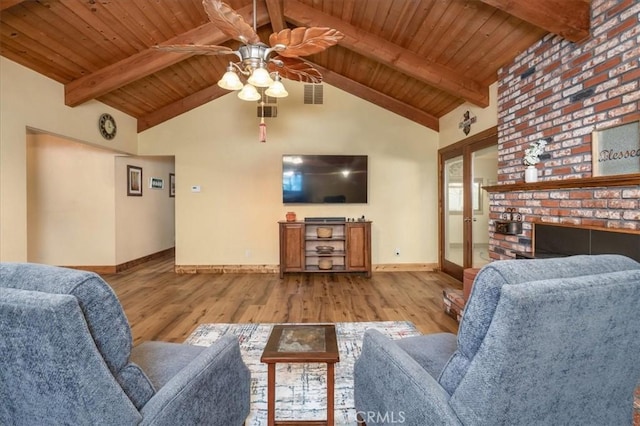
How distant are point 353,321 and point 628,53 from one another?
300 centimetres

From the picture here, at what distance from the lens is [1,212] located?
3.02 metres

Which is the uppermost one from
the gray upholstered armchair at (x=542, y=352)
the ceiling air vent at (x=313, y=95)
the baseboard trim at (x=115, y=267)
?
the ceiling air vent at (x=313, y=95)

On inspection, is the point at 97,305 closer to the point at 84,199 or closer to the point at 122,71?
the point at 122,71

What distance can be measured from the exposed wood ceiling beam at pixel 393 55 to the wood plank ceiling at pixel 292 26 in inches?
0.5

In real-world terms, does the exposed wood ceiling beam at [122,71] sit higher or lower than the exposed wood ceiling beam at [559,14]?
higher

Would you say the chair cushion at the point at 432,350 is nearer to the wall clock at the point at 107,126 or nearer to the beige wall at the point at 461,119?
the beige wall at the point at 461,119

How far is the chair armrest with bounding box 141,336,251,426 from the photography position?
964 millimetres

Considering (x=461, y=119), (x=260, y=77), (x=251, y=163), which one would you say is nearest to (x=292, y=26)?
(x=251, y=163)

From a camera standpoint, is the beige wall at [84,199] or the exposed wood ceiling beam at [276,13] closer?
the exposed wood ceiling beam at [276,13]

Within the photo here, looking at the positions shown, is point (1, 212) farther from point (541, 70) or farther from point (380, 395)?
point (541, 70)

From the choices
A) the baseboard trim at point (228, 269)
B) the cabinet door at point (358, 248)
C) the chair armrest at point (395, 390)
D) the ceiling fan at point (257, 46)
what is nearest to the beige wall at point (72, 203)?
the baseboard trim at point (228, 269)

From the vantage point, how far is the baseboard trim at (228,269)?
5234mm

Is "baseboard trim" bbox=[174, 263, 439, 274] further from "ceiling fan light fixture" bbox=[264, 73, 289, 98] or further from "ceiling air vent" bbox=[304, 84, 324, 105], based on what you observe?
"ceiling fan light fixture" bbox=[264, 73, 289, 98]

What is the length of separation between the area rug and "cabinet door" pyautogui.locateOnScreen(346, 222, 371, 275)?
1.89 metres
